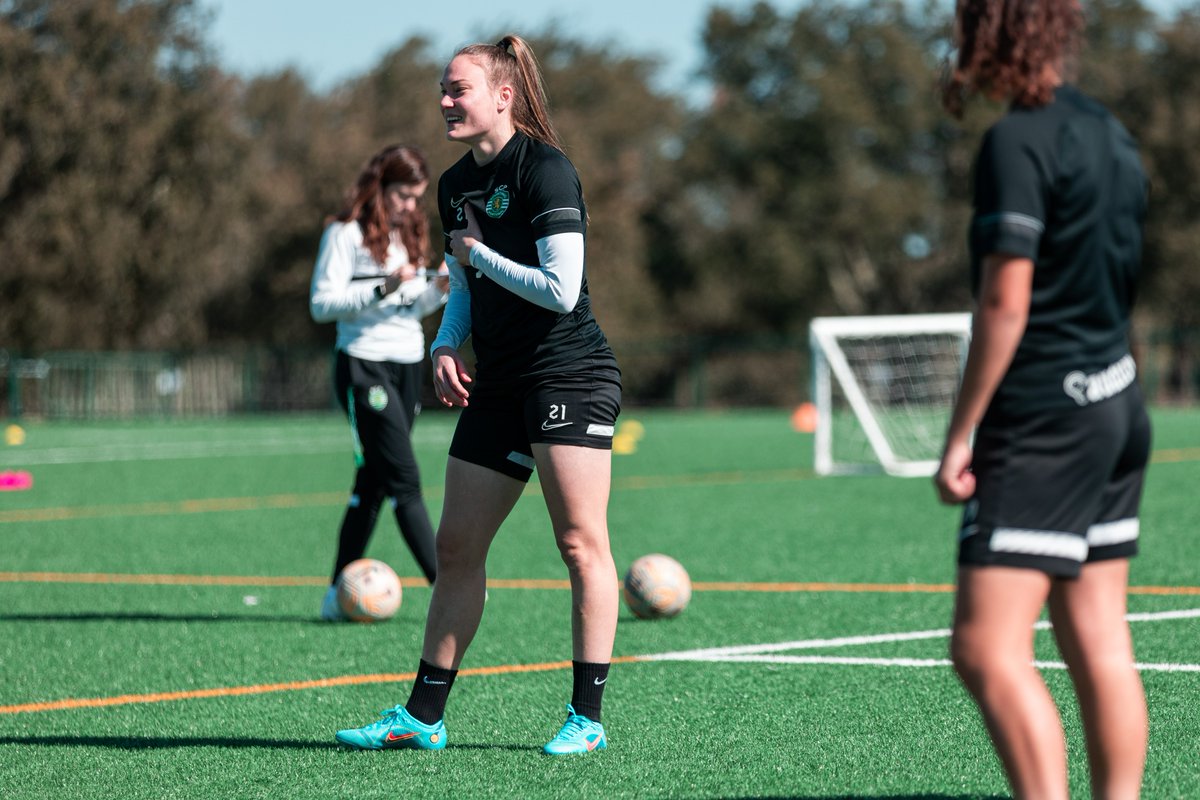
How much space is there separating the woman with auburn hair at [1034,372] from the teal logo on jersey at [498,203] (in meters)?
1.78

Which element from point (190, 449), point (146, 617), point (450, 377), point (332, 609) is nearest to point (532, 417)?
point (450, 377)

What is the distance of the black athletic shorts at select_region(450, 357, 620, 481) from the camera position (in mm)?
4559

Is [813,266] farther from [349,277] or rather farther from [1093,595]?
[1093,595]

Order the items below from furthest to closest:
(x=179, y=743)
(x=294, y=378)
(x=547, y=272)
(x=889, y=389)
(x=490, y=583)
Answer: (x=294, y=378) < (x=889, y=389) < (x=490, y=583) < (x=179, y=743) < (x=547, y=272)

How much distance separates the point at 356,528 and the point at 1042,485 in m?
5.01

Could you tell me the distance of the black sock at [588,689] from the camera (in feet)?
15.4

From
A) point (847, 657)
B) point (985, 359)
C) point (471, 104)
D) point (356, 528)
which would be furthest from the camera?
point (356, 528)

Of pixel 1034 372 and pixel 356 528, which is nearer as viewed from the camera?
pixel 1034 372

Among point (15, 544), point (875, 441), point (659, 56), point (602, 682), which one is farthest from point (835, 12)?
point (602, 682)

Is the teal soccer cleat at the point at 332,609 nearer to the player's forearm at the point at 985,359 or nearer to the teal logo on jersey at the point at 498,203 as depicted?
the teal logo on jersey at the point at 498,203

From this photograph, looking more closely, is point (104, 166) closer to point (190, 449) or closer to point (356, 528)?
point (190, 449)

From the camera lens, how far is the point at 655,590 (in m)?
7.18

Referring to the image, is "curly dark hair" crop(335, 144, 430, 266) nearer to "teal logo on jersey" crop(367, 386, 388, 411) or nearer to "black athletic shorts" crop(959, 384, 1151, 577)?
"teal logo on jersey" crop(367, 386, 388, 411)

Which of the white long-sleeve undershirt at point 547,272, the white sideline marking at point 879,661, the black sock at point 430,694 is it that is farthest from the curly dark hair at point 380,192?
the black sock at point 430,694
